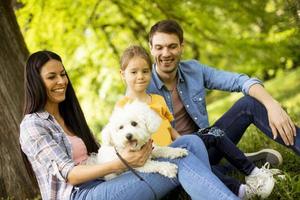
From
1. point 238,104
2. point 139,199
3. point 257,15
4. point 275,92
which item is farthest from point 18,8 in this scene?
point 275,92

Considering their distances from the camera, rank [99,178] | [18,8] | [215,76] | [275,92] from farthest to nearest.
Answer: [275,92] < [18,8] < [215,76] < [99,178]

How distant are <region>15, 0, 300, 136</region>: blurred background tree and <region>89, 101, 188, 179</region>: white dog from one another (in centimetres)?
362

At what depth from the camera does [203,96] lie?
15.0 feet

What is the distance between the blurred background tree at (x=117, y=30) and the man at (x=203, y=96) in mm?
2300

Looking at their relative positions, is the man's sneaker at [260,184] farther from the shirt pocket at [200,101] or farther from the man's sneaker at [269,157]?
the shirt pocket at [200,101]

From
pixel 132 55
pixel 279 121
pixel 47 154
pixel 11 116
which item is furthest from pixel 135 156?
pixel 11 116

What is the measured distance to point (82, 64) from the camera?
881cm

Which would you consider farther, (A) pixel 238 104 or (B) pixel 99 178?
(A) pixel 238 104

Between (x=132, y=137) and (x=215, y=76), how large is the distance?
5.07 ft

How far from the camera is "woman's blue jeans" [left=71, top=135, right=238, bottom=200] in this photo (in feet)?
10.4

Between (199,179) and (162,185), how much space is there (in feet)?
0.91

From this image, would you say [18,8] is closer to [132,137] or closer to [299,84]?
[132,137]

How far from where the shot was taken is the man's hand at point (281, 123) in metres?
3.74

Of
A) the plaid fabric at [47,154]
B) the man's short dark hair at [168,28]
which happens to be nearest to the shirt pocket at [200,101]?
the man's short dark hair at [168,28]
